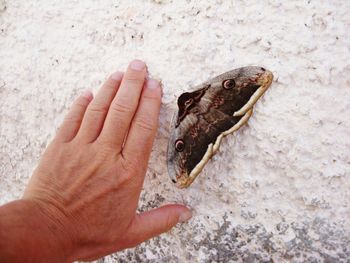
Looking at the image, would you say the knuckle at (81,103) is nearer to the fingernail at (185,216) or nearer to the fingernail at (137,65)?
the fingernail at (137,65)

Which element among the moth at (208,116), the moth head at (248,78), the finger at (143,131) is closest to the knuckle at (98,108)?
the finger at (143,131)

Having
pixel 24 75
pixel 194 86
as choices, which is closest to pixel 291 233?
pixel 194 86

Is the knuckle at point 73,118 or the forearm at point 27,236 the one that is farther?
the knuckle at point 73,118

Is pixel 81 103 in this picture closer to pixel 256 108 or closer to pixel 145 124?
pixel 145 124

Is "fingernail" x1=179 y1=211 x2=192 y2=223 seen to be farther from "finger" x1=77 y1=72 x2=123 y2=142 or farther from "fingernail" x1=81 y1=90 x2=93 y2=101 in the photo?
"fingernail" x1=81 y1=90 x2=93 y2=101

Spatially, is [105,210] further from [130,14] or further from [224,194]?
[130,14]

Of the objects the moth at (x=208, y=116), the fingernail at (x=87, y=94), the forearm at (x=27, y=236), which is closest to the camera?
the forearm at (x=27, y=236)

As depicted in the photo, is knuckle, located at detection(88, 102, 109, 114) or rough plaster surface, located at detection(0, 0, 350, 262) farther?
knuckle, located at detection(88, 102, 109, 114)

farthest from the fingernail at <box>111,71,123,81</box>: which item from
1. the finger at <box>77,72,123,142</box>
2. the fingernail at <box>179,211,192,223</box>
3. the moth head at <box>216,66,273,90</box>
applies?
the fingernail at <box>179,211,192,223</box>
